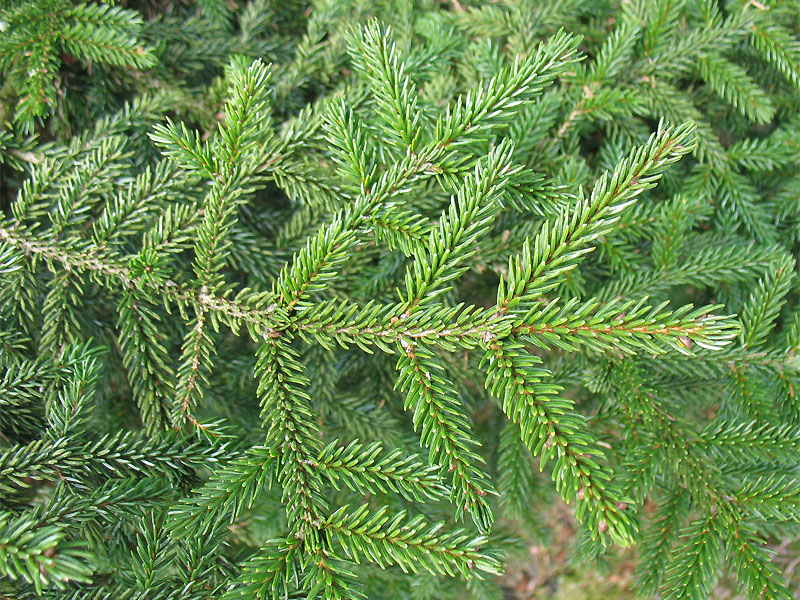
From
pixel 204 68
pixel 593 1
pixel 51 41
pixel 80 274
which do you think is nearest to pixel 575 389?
pixel 593 1

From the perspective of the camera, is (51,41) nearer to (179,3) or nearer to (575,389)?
(179,3)

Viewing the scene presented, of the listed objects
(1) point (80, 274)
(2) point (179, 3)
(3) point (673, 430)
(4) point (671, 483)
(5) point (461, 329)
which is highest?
(2) point (179, 3)

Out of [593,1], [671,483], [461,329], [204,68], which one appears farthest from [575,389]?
[204,68]

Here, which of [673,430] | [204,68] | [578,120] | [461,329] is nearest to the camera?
[461,329]

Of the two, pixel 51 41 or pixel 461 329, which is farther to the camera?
pixel 51 41

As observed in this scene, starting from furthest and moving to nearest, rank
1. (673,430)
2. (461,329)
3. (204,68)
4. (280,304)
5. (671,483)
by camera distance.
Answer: (204,68)
(671,483)
(673,430)
(280,304)
(461,329)

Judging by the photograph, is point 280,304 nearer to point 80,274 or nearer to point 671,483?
point 80,274

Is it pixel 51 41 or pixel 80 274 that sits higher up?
pixel 51 41
